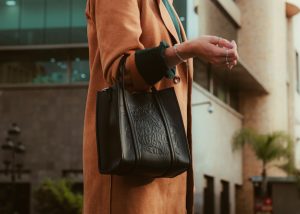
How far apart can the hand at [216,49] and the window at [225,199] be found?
4303cm

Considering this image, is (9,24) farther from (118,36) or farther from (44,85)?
(118,36)

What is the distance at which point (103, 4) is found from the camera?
73.7 inches

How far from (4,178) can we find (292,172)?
1789 centimetres

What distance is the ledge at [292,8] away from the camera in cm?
5245

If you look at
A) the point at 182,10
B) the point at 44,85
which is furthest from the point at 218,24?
the point at 44,85

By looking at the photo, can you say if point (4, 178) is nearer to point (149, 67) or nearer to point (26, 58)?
point (26, 58)

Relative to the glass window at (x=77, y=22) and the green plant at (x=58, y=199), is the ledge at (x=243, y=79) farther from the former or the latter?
the green plant at (x=58, y=199)

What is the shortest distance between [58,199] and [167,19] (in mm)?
26972

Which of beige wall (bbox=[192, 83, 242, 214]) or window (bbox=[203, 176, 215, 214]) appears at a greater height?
beige wall (bbox=[192, 83, 242, 214])

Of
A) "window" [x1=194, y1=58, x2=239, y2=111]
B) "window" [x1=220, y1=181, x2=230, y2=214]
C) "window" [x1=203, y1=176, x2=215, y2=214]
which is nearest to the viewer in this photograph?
"window" [x1=203, y1=176, x2=215, y2=214]

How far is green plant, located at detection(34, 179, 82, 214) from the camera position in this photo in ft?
90.7

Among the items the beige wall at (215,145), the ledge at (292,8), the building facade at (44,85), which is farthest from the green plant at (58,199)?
the ledge at (292,8)

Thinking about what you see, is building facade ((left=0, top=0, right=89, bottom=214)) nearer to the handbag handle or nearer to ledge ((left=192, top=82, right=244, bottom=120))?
ledge ((left=192, top=82, right=244, bottom=120))

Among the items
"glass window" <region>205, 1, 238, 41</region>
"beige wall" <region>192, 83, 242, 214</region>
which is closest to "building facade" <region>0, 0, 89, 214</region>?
"beige wall" <region>192, 83, 242, 214</region>
